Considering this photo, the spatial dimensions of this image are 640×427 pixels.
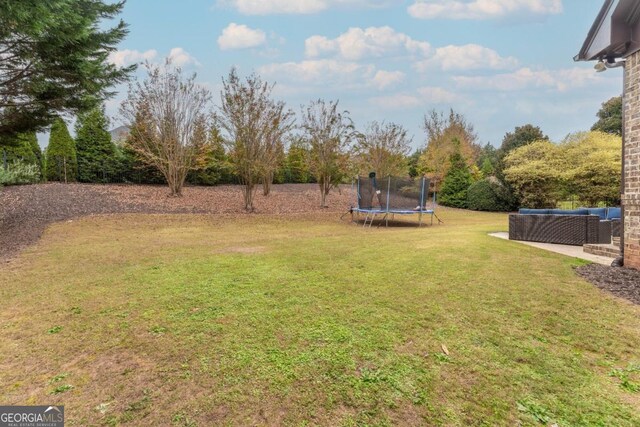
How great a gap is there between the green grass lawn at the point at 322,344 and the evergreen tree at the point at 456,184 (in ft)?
46.5

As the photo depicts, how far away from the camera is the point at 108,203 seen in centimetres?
1189

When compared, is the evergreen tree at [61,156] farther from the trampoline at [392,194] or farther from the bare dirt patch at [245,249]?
the bare dirt patch at [245,249]

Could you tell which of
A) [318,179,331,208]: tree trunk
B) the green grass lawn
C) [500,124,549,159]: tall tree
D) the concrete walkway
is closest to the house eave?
the concrete walkway

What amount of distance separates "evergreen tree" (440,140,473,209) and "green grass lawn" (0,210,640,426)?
14.2 m

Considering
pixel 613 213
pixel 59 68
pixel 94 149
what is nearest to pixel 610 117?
pixel 613 213

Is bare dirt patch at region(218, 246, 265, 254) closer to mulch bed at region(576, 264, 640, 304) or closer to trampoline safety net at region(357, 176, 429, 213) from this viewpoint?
mulch bed at region(576, 264, 640, 304)

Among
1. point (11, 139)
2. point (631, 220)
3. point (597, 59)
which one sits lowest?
point (631, 220)

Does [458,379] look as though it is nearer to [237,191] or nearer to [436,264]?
[436,264]

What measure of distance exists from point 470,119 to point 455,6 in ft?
69.4

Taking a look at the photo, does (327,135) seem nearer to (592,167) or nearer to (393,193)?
(393,193)

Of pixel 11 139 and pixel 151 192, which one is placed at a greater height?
pixel 11 139

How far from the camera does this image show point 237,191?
55.1 ft

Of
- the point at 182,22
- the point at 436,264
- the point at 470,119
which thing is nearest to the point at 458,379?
the point at 436,264

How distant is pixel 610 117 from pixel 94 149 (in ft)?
118
